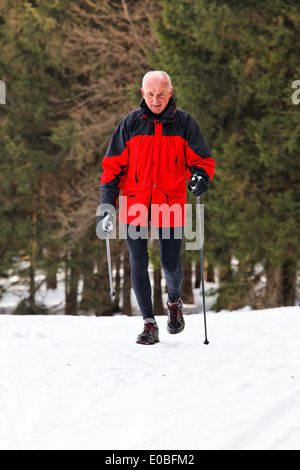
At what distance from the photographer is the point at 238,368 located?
3895 millimetres

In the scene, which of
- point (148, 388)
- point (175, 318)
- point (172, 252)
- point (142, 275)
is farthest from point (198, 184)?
point (148, 388)

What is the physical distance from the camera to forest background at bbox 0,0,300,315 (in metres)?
11.0

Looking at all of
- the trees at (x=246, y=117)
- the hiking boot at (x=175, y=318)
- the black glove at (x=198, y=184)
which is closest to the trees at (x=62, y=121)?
the trees at (x=246, y=117)

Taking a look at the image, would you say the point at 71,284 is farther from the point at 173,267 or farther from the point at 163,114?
the point at 163,114

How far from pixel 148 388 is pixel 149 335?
3.94ft

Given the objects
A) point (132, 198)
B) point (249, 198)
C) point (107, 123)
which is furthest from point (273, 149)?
point (132, 198)

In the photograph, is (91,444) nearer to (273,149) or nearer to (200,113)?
(273,149)

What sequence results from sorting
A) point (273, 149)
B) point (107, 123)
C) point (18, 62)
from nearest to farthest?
1. point (273, 149)
2. point (107, 123)
3. point (18, 62)

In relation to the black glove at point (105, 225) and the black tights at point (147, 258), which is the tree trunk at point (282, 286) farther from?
the black glove at point (105, 225)

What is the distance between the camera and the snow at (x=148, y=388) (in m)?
2.69

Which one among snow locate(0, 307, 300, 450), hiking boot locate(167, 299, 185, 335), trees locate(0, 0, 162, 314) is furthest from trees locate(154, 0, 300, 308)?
hiking boot locate(167, 299, 185, 335)

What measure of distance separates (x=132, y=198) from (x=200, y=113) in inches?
302

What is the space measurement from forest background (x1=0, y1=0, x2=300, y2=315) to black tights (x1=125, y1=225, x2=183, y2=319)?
14.6 feet

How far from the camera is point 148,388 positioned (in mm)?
3467
